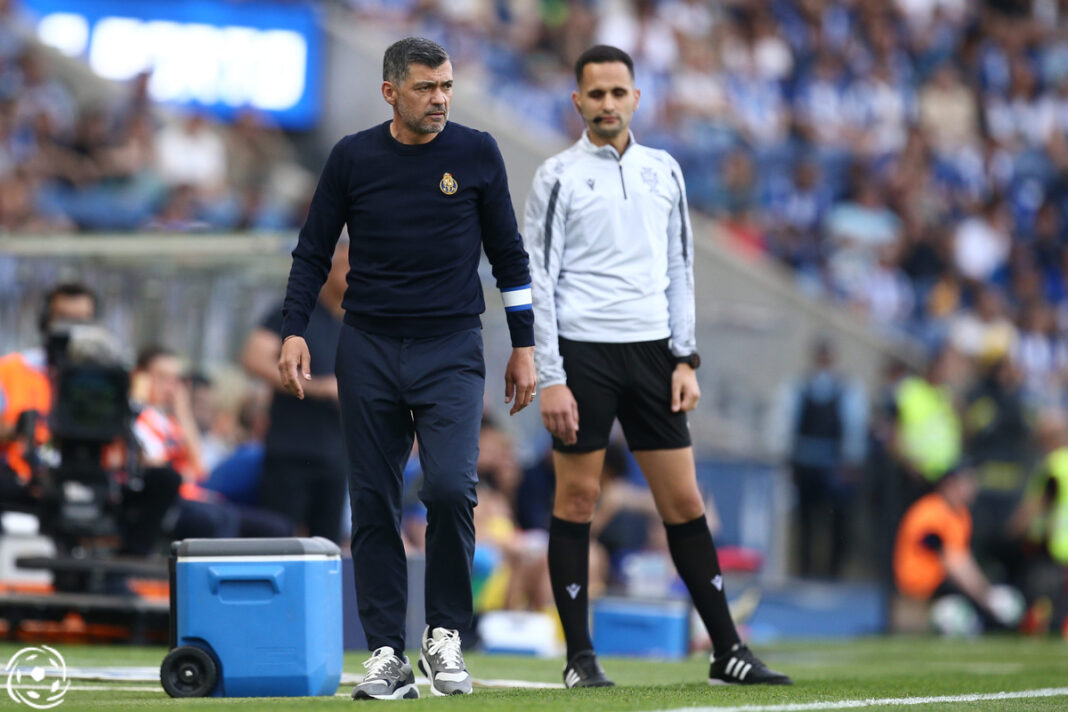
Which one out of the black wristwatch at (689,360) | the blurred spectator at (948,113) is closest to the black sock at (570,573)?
the black wristwatch at (689,360)

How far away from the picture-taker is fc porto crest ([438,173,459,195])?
602 cm

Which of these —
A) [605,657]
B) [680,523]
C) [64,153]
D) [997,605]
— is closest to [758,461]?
[997,605]

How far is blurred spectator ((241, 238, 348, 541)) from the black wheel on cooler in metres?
3.13

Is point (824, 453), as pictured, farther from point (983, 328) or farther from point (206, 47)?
point (206, 47)

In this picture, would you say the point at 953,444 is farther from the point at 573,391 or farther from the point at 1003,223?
the point at 573,391

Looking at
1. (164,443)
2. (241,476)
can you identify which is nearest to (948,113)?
(241,476)

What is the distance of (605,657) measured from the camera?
9992 millimetres

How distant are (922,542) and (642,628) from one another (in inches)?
175

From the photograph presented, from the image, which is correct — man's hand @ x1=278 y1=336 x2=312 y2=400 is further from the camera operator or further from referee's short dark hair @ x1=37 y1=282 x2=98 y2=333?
referee's short dark hair @ x1=37 y1=282 x2=98 y2=333

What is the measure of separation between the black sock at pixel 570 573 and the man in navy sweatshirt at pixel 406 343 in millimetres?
696

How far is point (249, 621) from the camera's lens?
6121 mm

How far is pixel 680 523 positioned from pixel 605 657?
3.30 metres

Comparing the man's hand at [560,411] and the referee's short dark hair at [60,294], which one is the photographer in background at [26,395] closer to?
the referee's short dark hair at [60,294]

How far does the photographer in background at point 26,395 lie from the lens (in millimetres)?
9258
